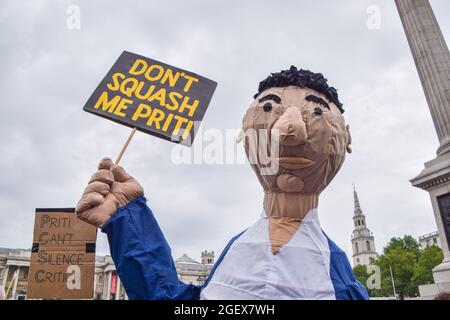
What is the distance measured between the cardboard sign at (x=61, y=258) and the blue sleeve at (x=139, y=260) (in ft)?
6.87

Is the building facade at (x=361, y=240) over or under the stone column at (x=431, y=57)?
over

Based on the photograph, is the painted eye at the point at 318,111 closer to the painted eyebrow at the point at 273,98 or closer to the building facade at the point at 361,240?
the painted eyebrow at the point at 273,98

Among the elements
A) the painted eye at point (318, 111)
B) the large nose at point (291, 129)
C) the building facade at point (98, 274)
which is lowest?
the large nose at point (291, 129)

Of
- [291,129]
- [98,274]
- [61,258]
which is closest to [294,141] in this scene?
[291,129]

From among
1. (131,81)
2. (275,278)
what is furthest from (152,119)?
(275,278)

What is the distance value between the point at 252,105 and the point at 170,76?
2.25ft

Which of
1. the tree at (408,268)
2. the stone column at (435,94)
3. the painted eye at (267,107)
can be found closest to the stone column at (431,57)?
the stone column at (435,94)

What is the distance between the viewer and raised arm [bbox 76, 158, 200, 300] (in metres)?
1.97

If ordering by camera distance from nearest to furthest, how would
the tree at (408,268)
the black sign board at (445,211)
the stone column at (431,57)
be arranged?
1. the black sign board at (445,211)
2. the stone column at (431,57)
3. the tree at (408,268)

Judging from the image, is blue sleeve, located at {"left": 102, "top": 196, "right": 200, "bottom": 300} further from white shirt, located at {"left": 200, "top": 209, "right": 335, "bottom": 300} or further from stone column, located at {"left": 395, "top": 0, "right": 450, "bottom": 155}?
stone column, located at {"left": 395, "top": 0, "right": 450, "bottom": 155}

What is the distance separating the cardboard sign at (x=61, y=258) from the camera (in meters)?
3.77

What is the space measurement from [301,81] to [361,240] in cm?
8864

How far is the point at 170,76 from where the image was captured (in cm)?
265

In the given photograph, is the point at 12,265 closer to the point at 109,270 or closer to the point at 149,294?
the point at 109,270
